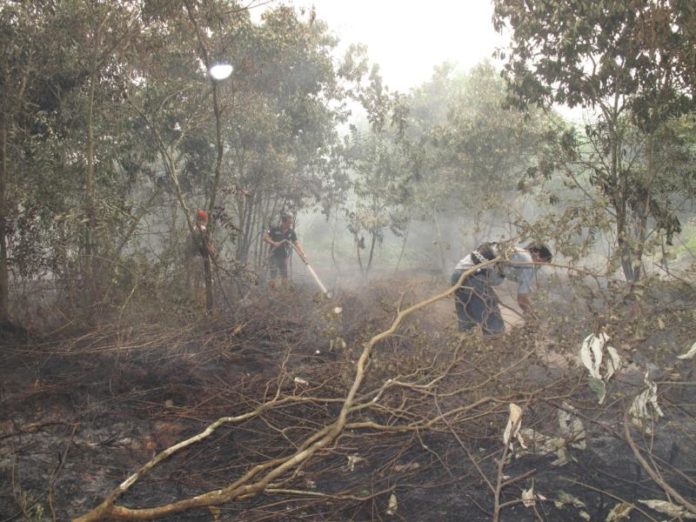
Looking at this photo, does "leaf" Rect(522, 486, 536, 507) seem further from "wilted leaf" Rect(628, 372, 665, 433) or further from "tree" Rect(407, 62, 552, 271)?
"tree" Rect(407, 62, 552, 271)

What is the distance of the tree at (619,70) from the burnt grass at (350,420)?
1.98 meters

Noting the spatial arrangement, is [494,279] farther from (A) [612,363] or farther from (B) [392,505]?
(B) [392,505]

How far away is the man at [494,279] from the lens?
14.4ft

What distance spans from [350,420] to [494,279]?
2.06m

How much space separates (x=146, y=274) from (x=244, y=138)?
5.15 m

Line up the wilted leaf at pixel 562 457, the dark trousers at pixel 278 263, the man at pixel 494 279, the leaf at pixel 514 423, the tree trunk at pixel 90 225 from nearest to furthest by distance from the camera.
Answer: the leaf at pixel 514 423 < the wilted leaf at pixel 562 457 < the man at pixel 494 279 < the tree trunk at pixel 90 225 < the dark trousers at pixel 278 263

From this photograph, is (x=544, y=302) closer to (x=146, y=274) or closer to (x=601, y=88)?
(x=601, y=88)

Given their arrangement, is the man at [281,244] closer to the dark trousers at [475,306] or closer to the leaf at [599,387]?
the dark trousers at [475,306]

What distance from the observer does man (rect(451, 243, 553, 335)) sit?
439cm

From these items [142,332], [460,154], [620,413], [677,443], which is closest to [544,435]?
[620,413]

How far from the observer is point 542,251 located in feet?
15.2

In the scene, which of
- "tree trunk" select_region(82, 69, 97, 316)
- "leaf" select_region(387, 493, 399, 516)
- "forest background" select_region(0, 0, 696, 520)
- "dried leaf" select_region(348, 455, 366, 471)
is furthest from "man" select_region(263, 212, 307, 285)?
"leaf" select_region(387, 493, 399, 516)

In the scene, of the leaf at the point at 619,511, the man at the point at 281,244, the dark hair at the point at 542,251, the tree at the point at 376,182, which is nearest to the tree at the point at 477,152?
the tree at the point at 376,182

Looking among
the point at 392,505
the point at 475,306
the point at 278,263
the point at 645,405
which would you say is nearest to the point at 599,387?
the point at 645,405
